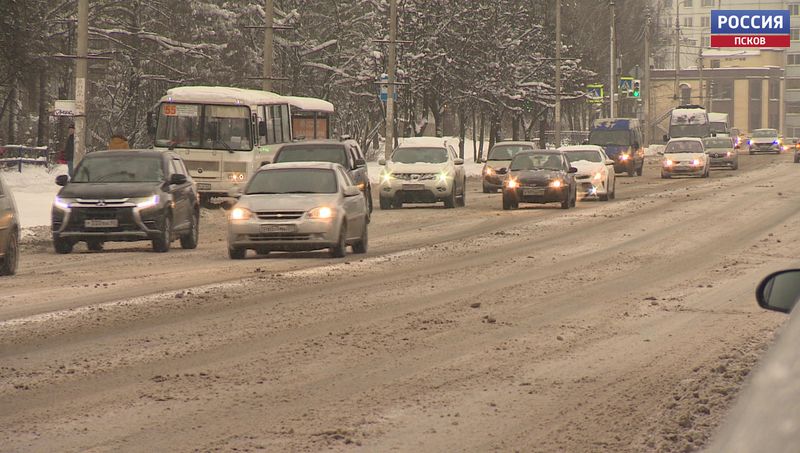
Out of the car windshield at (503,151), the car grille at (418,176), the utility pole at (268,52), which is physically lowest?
the car grille at (418,176)

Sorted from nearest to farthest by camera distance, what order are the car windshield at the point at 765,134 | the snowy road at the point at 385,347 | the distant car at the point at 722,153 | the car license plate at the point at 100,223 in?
the snowy road at the point at 385,347
the car license plate at the point at 100,223
the distant car at the point at 722,153
the car windshield at the point at 765,134

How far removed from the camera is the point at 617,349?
11.4m

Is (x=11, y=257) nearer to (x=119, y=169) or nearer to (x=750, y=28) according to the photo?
(x=119, y=169)

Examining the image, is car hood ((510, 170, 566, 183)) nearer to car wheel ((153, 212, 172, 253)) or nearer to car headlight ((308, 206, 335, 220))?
car wheel ((153, 212, 172, 253))

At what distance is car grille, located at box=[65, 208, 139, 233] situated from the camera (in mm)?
22431

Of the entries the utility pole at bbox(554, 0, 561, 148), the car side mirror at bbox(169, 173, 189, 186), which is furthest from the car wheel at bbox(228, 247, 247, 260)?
the utility pole at bbox(554, 0, 561, 148)

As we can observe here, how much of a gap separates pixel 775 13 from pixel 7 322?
86.8 meters

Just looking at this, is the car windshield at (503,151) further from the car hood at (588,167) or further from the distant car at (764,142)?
the distant car at (764,142)

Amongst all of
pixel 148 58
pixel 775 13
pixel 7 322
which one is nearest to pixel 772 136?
pixel 775 13

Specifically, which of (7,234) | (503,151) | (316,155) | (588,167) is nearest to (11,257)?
(7,234)

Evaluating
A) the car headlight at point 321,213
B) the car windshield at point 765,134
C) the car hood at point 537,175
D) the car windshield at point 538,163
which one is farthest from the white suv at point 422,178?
the car windshield at point 765,134

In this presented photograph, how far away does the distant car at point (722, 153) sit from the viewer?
67250 mm

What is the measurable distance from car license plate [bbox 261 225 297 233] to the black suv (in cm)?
229

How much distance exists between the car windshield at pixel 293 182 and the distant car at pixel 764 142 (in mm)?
79691
